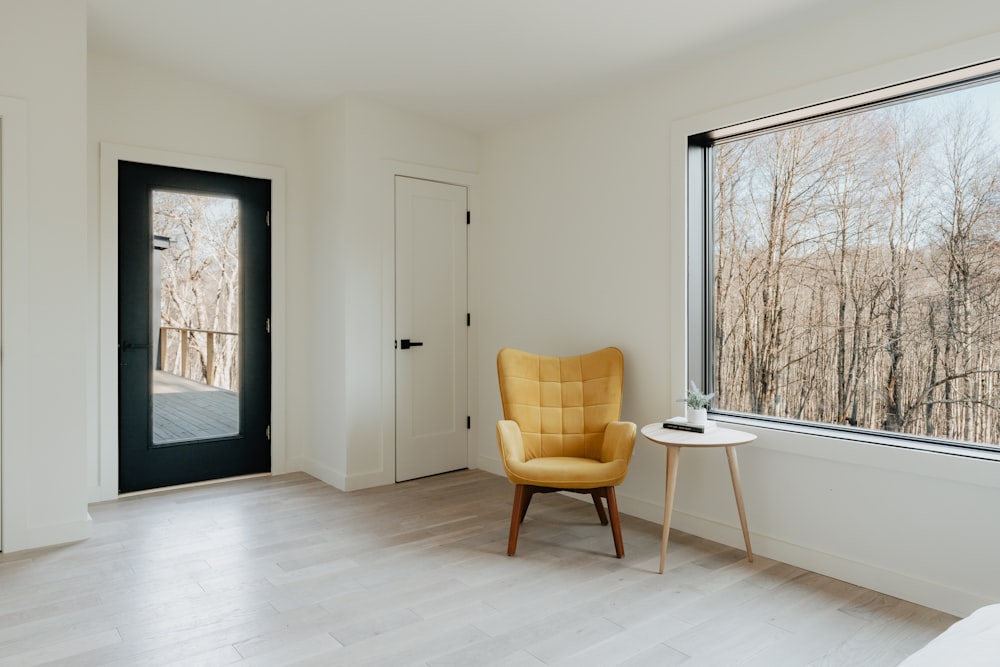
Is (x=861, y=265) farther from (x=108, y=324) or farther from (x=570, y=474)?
(x=108, y=324)

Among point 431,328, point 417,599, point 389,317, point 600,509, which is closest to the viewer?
point 417,599

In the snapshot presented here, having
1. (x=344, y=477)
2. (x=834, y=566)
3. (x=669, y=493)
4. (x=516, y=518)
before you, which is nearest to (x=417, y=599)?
(x=516, y=518)

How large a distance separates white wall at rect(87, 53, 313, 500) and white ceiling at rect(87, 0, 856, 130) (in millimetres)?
182

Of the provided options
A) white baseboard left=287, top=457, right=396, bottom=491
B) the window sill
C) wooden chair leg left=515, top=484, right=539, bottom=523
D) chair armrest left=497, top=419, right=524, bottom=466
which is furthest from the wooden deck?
the window sill

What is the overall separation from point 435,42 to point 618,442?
7.65ft

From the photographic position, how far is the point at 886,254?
284 cm

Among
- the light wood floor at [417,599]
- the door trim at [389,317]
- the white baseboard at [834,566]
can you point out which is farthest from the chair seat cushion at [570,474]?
the door trim at [389,317]

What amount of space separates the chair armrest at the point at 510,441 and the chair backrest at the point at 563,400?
145 mm

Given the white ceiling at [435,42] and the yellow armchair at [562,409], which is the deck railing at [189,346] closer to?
the white ceiling at [435,42]

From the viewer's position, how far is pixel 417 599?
261 cm

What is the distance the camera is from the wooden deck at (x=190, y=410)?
4129mm

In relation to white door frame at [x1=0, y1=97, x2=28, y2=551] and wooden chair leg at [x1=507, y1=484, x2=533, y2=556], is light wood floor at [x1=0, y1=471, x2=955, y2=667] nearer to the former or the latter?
wooden chair leg at [x1=507, y1=484, x2=533, y2=556]

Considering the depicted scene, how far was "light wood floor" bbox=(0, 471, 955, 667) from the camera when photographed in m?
2.21

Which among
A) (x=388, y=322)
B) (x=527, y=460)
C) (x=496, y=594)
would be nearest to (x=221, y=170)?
(x=388, y=322)
